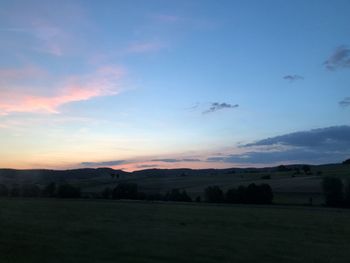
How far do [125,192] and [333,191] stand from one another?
40.3 m

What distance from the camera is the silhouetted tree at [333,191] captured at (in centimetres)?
8288

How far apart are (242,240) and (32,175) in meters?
165

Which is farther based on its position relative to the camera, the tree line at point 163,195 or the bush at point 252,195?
the tree line at point 163,195

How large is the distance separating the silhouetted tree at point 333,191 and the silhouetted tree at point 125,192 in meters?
36.6

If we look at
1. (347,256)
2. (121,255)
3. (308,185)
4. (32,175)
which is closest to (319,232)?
(347,256)

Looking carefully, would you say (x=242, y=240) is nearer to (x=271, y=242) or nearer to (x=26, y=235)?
(x=271, y=242)

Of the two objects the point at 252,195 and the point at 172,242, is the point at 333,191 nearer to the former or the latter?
the point at 252,195

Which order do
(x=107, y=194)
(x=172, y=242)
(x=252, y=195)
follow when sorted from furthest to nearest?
(x=107, y=194) → (x=252, y=195) → (x=172, y=242)

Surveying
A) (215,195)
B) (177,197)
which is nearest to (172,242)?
(215,195)

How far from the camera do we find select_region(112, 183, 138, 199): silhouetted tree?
101000mm

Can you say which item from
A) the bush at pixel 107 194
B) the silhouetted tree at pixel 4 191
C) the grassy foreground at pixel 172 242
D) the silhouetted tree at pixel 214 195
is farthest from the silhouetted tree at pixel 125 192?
the grassy foreground at pixel 172 242

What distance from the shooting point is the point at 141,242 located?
26.9 m

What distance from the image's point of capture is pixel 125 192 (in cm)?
10206

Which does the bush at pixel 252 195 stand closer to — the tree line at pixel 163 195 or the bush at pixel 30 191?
the tree line at pixel 163 195
